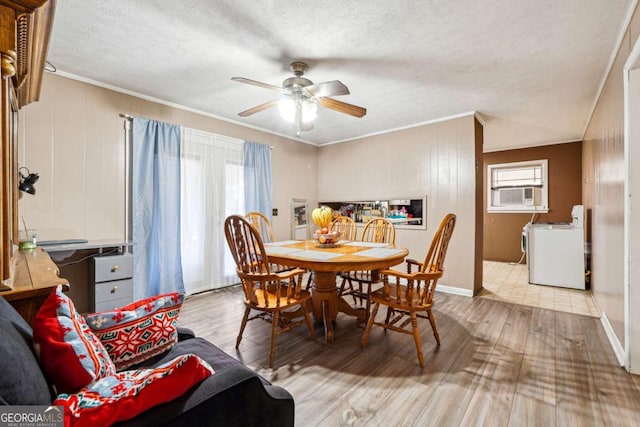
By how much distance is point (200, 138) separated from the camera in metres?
3.75

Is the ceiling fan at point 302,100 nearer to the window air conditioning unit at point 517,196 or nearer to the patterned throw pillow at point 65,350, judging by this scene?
the patterned throw pillow at point 65,350

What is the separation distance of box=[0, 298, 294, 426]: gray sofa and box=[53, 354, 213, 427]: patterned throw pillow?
0.07ft

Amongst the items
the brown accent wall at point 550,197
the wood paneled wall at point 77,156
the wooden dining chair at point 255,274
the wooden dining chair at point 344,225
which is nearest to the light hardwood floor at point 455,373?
the wooden dining chair at point 255,274

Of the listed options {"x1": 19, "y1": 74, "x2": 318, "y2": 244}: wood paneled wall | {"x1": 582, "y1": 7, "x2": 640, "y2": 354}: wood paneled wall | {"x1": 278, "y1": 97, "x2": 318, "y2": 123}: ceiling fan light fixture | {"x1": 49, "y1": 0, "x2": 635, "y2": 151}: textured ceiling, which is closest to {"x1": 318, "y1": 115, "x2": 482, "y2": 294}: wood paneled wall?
{"x1": 49, "y1": 0, "x2": 635, "y2": 151}: textured ceiling

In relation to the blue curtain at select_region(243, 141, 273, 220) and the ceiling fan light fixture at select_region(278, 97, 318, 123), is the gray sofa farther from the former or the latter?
the blue curtain at select_region(243, 141, 273, 220)

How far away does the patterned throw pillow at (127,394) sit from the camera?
66 cm

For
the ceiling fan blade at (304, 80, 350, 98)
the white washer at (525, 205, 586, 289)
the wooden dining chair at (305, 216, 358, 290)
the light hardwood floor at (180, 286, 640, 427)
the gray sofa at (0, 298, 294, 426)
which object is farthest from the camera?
the white washer at (525, 205, 586, 289)

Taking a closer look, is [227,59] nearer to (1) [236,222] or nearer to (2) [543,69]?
(1) [236,222]

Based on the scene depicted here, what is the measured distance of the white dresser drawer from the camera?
2545mm

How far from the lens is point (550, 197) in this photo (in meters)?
5.53

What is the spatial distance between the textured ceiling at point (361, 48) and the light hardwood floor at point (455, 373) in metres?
2.34

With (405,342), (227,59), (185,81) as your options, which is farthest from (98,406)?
(185,81)

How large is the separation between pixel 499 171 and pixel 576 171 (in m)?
1.24

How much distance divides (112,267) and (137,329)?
5.90 feet
